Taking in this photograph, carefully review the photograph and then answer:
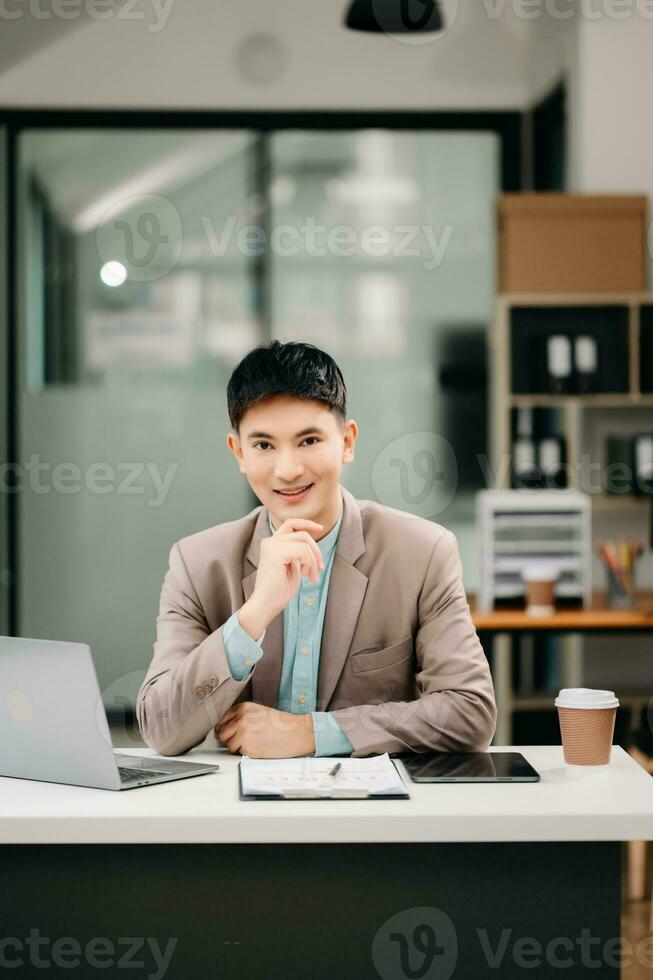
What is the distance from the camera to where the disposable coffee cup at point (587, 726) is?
163 centimetres

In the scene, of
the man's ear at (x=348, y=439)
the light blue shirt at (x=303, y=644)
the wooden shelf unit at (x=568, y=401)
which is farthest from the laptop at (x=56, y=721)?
the wooden shelf unit at (x=568, y=401)

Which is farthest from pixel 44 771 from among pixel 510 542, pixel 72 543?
pixel 72 543

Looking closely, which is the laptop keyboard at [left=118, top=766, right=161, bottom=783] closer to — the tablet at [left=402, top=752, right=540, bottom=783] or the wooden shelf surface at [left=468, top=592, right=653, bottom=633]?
the tablet at [left=402, top=752, right=540, bottom=783]

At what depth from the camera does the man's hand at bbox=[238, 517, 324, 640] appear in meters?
1.72

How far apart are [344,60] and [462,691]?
3.69 meters

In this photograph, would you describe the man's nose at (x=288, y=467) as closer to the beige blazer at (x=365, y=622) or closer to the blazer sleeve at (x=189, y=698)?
the beige blazer at (x=365, y=622)

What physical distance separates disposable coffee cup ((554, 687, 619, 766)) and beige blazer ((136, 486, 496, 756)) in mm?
171

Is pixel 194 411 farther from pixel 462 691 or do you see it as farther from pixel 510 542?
pixel 462 691

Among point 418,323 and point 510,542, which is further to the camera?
point 418,323

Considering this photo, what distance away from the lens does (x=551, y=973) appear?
55.7 inches

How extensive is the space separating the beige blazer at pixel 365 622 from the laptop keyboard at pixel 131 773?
0.15 metres

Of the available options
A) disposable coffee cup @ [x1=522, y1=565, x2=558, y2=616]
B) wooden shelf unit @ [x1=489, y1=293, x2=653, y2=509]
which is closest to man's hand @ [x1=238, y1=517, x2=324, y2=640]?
disposable coffee cup @ [x1=522, y1=565, x2=558, y2=616]

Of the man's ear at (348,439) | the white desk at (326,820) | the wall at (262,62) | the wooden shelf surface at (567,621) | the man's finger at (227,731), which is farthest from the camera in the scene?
the wall at (262,62)

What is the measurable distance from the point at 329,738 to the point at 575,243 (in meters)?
2.85
